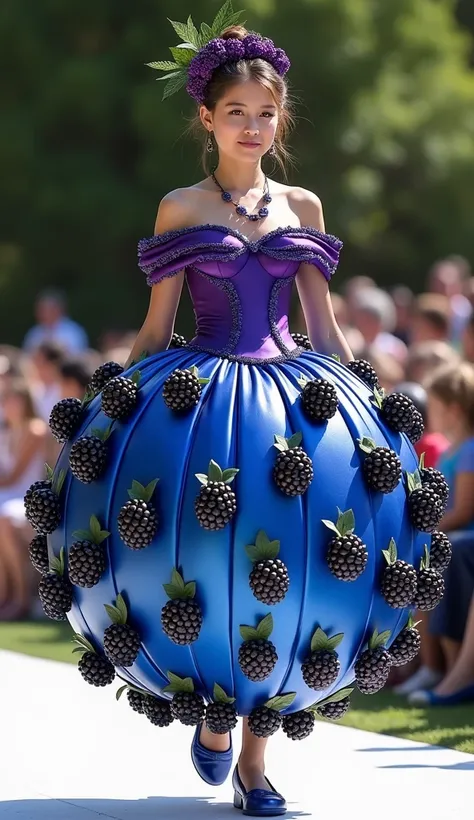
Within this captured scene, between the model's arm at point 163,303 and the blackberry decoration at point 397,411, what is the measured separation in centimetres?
70

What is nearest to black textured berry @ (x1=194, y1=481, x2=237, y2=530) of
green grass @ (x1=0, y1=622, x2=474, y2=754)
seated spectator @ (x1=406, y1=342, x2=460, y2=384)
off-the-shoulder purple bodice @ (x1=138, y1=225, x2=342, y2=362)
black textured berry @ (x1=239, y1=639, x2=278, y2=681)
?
black textured berry @ (x1=239, y1=639, x2=278, y2=681)

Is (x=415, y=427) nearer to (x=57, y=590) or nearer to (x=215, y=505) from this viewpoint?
(x=215, y=505)

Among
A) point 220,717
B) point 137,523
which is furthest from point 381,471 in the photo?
point 220,717

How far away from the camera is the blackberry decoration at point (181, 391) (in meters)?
4.30

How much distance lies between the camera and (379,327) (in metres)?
10.6

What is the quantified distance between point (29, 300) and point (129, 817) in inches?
805

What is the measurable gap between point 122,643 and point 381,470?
859 mm

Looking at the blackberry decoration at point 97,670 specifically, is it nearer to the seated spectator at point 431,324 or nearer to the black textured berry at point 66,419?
the black textured berry at point 66,419

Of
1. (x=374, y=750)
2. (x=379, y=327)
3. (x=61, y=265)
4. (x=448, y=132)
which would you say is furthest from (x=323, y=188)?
(x=374, y=750)

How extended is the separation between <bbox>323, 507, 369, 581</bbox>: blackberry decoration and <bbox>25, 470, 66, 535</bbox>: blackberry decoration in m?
0.83

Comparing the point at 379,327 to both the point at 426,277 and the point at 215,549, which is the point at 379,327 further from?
the point at 426,277

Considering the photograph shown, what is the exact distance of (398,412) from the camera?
459cm

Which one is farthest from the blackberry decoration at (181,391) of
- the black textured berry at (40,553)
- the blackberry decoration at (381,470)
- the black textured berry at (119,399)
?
the black textured berry at (40,553)

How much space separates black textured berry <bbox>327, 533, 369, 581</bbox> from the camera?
4156mm
